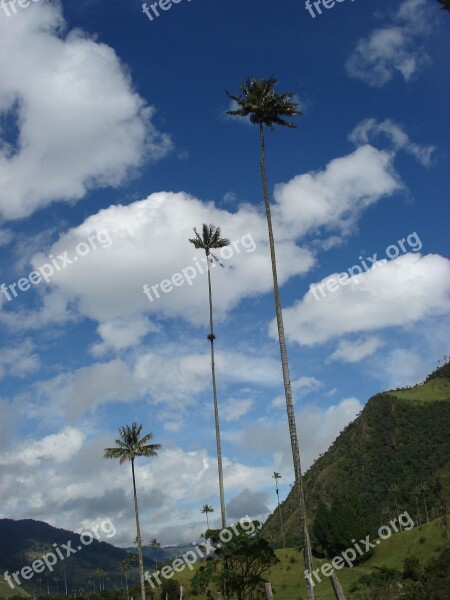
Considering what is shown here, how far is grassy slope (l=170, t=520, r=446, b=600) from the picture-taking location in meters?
72.5

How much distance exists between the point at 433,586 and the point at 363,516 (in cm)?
7166

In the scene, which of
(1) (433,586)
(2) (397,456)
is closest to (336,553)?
(1) (433,586)

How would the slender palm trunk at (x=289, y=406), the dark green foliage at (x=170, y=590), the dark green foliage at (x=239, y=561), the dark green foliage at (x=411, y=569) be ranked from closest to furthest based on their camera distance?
the slender palm trunk at (x=289, y=406) < the dark green foliage at (x=239, y=561) < the dark green foliage at (x=411, y=569) < the dark green foliage at (x=170, y=590)

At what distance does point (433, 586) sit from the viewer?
33219mm

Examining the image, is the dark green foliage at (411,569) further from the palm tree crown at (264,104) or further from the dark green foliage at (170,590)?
the palm tree crown at (264,104)

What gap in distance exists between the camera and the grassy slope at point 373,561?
7250 centimetres

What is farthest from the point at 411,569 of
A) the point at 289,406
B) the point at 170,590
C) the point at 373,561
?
the point at 289,406

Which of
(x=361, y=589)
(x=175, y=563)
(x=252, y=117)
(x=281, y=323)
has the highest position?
(x=252, y=117)

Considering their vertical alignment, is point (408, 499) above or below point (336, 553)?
above

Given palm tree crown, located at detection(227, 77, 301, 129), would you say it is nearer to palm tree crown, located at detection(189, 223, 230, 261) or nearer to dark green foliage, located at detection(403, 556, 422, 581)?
palm tree crown, located at detection(189, 223, 230, 261)

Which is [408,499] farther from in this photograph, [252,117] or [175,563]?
[252,117]

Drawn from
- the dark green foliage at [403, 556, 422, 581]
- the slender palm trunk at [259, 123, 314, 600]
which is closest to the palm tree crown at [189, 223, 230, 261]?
the slender palm trunk at [259, 123, 314, 600]

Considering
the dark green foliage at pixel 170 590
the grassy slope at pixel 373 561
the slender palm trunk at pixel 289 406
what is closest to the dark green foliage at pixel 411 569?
the grassy slope at pixel 373 561

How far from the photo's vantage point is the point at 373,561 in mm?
84562
